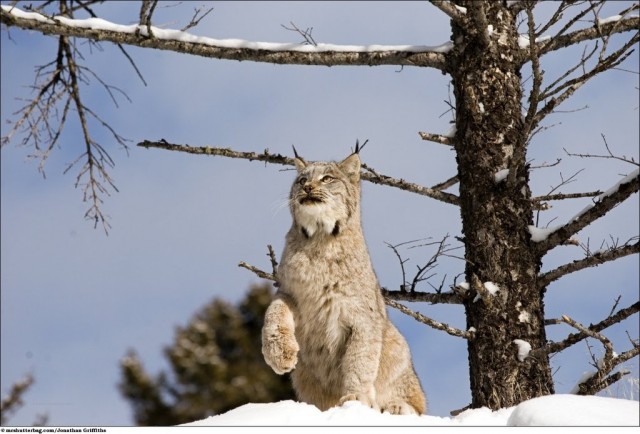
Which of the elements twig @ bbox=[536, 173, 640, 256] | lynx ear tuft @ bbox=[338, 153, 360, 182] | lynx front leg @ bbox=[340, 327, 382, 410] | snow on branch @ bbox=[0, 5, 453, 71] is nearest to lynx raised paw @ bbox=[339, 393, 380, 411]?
lynx front leg @ bbox=[340, 327, 382, 410]

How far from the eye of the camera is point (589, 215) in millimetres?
7289

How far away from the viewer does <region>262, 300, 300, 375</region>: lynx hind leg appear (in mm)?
6535

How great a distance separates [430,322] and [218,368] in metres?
11.1

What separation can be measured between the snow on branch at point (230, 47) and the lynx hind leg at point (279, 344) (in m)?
2.65

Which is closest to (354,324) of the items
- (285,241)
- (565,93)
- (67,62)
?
(285,241)

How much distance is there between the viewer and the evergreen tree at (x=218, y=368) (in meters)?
17.9

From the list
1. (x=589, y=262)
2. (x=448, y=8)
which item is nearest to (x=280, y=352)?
(x=589, y=262)

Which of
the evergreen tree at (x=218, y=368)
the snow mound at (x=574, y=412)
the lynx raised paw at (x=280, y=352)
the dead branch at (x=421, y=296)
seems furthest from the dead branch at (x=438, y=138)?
the evergreen tree at (x=218, y=368)

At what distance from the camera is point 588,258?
7.43 meters

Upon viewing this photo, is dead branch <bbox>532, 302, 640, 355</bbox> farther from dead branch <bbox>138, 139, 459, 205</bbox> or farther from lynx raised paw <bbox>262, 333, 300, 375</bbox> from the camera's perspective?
lynx raised paw <bbox>262, 333, 300, 375</bbox>

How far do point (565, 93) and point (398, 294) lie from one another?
7.88ft

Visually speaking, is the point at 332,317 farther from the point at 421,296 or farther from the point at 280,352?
the point at 421,296

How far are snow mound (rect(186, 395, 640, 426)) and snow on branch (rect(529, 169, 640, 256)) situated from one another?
1771 mm

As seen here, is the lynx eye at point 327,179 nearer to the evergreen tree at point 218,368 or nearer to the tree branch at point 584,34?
the tree branch at point 584,34
